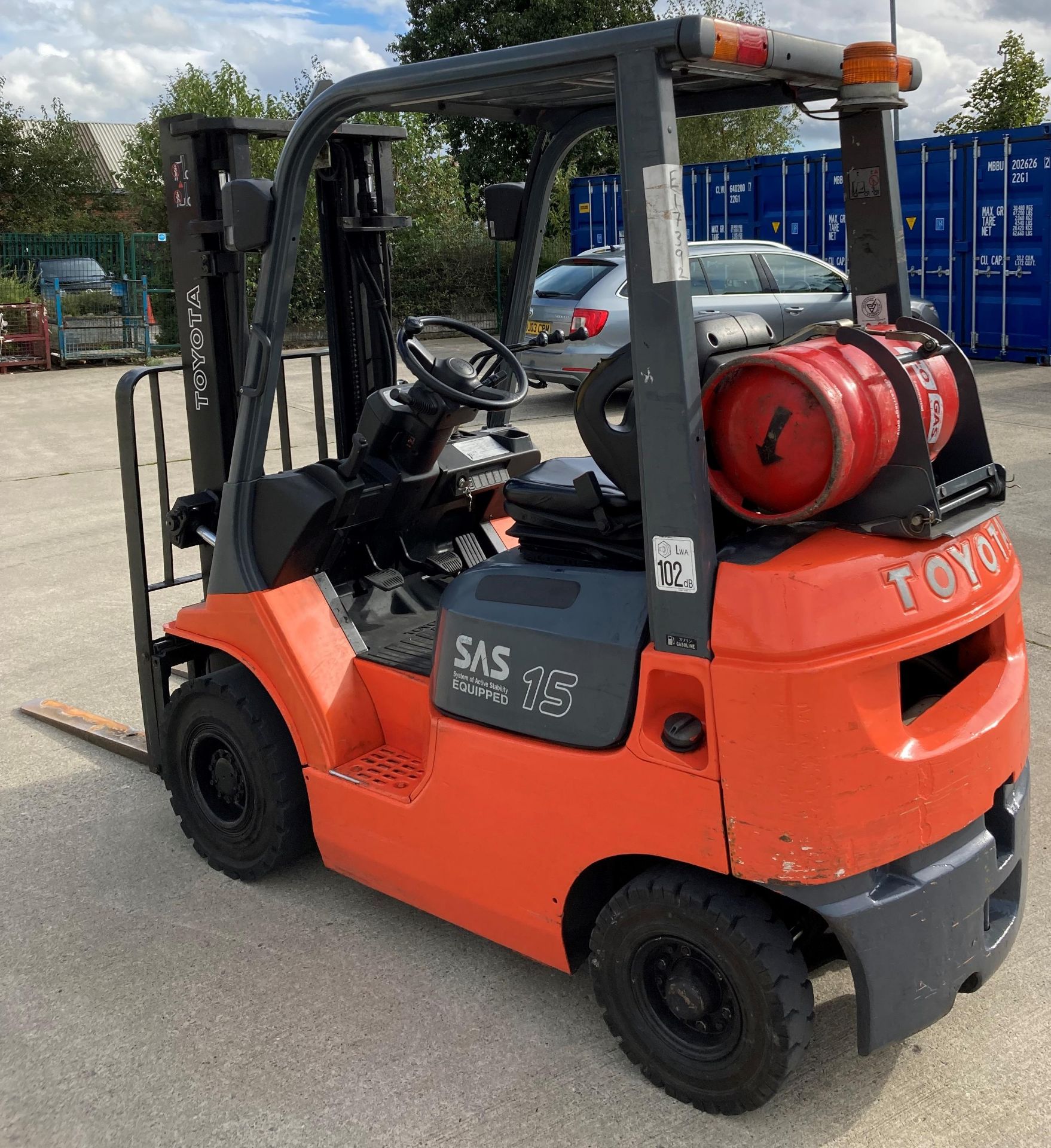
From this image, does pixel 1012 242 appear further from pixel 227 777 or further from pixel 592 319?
pixel 227 777

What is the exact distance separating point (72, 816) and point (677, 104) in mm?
3161

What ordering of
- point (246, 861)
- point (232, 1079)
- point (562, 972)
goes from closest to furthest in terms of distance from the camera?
1. point (232, 1079)
2. point (562, 972)
3. point (246, 861)

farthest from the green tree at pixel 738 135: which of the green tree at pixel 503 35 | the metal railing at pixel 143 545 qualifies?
the metal railing at pixel 143 545

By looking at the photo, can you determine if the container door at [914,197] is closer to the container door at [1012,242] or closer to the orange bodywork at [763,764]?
the container door at [1012,242]

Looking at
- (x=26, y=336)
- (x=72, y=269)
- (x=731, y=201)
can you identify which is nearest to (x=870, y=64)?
(x=731, y=201)

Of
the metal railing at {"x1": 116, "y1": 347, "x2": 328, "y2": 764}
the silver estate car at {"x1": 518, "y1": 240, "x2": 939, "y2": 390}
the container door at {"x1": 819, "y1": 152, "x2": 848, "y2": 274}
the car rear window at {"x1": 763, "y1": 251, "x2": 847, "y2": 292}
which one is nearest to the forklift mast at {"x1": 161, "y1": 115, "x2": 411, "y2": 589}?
the metal railing at {"x1": 116, "y1": 347, "x2": 328, "y2": 764}

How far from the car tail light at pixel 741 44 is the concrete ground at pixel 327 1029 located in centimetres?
126

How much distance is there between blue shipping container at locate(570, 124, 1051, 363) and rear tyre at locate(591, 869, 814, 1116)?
14.0 meters

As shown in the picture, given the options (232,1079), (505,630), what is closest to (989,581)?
(505,630)

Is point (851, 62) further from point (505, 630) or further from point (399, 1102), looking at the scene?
point (399, 1102)

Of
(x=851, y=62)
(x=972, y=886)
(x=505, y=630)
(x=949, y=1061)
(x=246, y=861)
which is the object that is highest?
(x=851, y=62)

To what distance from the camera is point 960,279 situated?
15.8 m

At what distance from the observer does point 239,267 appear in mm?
4066

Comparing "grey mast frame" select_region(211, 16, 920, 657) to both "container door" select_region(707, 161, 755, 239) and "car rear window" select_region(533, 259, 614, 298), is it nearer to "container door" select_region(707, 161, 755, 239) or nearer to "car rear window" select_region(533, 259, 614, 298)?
"car rear window" select_region(533, 259, 614, 298)
